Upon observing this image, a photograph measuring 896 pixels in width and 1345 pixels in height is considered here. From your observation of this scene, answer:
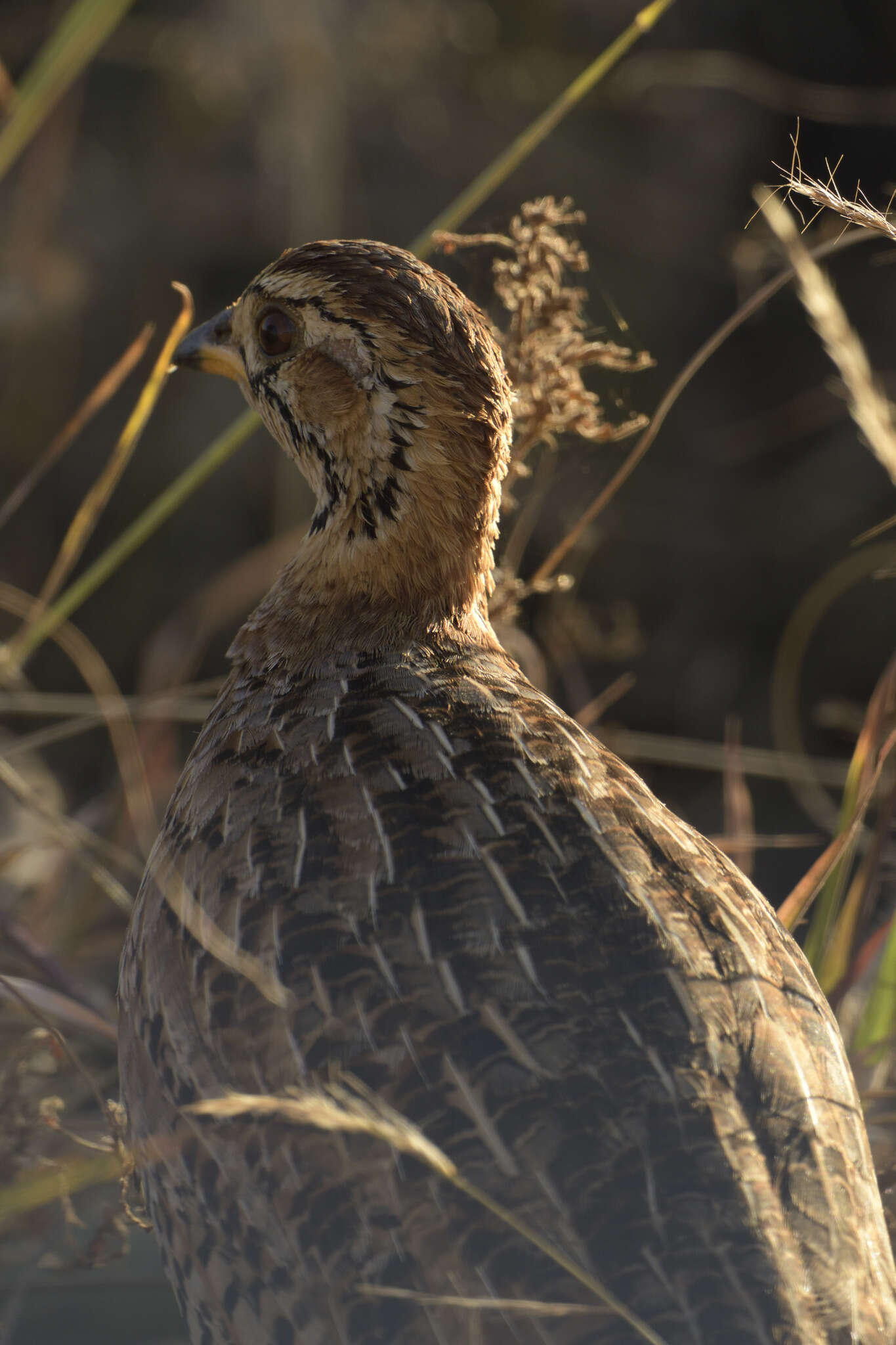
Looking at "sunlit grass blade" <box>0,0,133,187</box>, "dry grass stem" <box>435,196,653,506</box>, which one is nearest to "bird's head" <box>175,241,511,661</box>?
"dry grass stem" <box>435,196,653,506</box>

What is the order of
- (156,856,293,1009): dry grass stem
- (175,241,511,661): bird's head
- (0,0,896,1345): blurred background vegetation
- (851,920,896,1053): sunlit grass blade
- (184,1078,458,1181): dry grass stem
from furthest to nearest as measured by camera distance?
(0,0,896,1345): blurred background vegetation
(851,920,896,1053): sunlit grass blade
(175,241,511,661): bird's head
(156,856,293,1009): dry grass stem
(184,1078,458,1181): dry grass stem

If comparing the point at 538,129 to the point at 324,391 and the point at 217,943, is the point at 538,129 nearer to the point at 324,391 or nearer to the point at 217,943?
the point at 324,391

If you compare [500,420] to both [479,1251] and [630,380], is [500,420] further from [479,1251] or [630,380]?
[479,1251]

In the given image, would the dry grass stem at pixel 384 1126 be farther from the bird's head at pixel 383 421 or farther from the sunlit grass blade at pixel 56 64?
the sunlit grass blade at pixel 56 64

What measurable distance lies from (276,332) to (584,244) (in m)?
3.71

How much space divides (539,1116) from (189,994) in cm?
59

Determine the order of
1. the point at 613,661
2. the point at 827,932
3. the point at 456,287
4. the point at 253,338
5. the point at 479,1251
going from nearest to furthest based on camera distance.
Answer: the point at 479,1251, the point at 456,287, the point at 253,338, the point at 827,932, the point at 613,661

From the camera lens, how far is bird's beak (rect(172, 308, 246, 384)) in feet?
8.54

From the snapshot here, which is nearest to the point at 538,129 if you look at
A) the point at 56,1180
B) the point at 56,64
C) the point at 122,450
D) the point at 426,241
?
the point at 426,241

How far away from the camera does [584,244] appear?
5801 mm

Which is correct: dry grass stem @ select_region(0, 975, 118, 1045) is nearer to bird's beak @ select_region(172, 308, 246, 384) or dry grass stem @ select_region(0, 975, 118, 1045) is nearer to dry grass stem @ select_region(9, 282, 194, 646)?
dry grass stem @ select_region(9, 282, 194, 646)

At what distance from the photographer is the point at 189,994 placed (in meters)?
1.99

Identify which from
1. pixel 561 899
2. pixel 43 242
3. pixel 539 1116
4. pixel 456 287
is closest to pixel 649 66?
pixel 43 242

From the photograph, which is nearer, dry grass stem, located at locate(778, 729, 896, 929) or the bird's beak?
dry grass stem, located at locate(778, 729, 896, 929)
